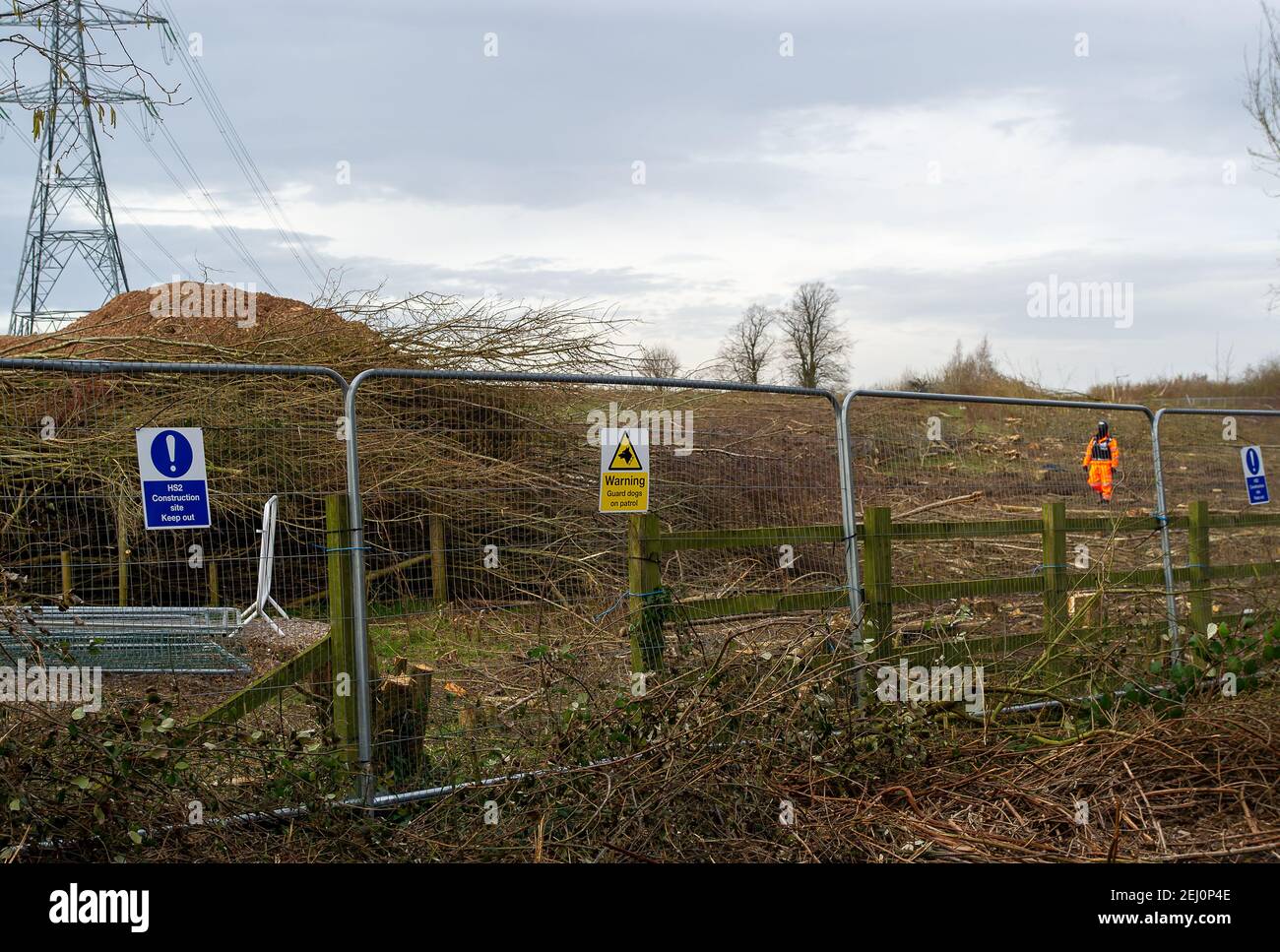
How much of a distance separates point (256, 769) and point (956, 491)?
6.46m

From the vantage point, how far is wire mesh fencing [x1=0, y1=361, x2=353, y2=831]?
454cm

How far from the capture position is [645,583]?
561 cm

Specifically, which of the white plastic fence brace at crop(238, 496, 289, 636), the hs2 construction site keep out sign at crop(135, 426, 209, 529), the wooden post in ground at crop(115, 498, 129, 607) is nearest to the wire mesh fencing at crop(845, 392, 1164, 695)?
→ the white plastic fence brace at crop(238, 496, 289, 636)

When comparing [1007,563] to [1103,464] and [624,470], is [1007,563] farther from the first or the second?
[624,470]

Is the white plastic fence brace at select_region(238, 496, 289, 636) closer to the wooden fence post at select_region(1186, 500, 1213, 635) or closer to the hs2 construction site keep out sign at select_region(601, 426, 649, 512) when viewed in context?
the hs2 construction site keep out sign at select_region(601, 426, 649, 512)

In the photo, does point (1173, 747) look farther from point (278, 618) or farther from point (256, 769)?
point (278, 618)

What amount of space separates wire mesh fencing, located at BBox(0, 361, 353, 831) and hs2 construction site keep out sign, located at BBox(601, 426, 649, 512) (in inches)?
52.6

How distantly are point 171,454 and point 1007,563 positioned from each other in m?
7.53

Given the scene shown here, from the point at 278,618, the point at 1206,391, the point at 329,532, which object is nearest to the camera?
the point at 329,532

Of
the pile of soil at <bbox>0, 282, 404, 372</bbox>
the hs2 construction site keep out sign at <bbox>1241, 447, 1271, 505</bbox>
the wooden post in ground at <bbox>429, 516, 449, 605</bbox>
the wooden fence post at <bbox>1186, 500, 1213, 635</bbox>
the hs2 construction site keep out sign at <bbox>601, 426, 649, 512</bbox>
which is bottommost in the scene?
the wooden fence post at <bbox>1186, 500, 1213, 635</bbox>

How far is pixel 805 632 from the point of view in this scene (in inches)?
230

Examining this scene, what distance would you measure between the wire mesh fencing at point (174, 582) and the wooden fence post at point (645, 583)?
1518 mm

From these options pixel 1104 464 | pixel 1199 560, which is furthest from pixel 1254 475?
pixel 1104 464
